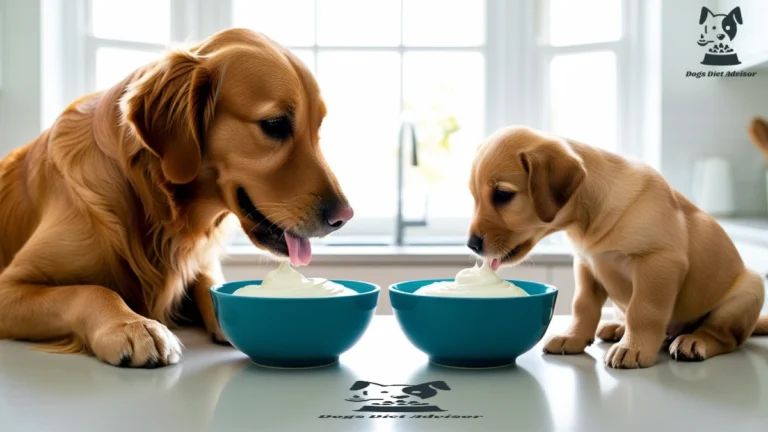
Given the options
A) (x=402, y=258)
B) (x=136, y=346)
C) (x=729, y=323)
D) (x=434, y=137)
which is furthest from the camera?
(x=434, y=137)

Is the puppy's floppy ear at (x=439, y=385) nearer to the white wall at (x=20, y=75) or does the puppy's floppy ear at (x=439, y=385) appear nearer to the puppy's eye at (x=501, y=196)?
the puppy's eye at (x=501, y=196)

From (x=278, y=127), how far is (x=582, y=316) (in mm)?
606

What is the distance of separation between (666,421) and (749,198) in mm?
2524

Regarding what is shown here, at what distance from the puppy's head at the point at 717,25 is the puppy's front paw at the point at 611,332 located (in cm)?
202

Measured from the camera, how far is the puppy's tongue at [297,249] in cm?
132

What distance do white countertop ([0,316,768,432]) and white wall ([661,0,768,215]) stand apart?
205 cm

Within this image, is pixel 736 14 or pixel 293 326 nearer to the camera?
pixel 293 326

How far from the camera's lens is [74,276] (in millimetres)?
1380

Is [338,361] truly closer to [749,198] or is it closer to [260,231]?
[260,231]

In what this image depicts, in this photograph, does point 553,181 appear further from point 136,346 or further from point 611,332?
point 136,346

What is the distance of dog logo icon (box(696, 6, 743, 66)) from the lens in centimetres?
294

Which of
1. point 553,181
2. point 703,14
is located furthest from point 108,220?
point 703,14

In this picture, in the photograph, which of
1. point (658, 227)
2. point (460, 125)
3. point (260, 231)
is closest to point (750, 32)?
point (460, 125)

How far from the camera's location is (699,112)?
123 inches
